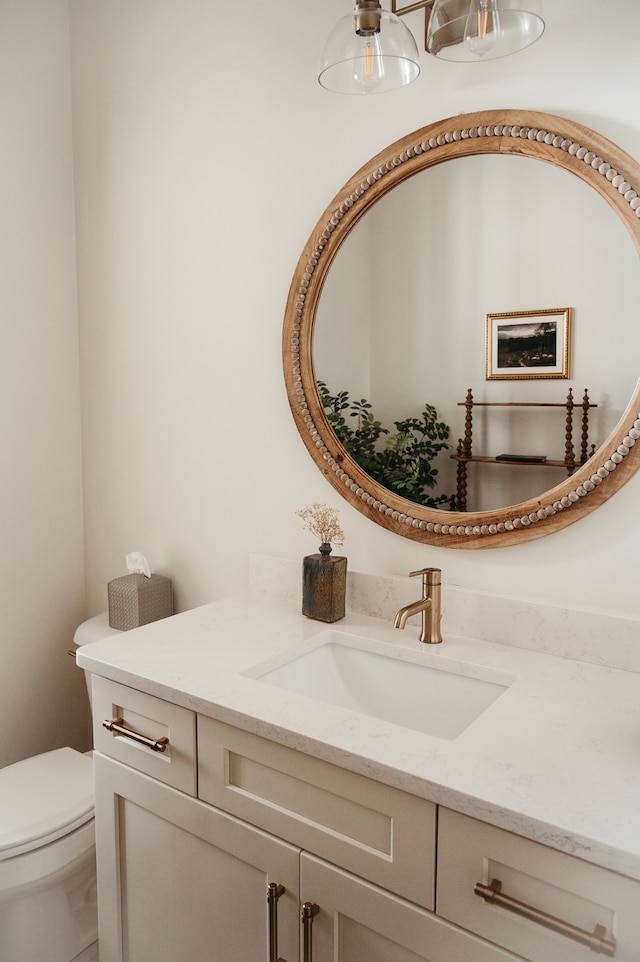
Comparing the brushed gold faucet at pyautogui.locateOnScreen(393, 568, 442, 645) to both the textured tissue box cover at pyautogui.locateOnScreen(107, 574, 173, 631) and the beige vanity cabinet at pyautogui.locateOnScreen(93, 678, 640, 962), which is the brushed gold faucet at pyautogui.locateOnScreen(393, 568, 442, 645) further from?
the textured tissue box cover at pyautogui.locateOnScreen(107, 574, 173, 631)

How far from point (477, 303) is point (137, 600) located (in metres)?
1.19

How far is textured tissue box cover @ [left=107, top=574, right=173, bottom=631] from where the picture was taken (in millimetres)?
1938

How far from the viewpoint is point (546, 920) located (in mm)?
852

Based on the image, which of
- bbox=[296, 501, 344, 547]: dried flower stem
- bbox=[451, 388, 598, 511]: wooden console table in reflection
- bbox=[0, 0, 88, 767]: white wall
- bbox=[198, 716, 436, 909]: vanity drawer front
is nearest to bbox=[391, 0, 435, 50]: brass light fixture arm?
bbox=[451, 388, 598, 511]: wooden console table in reflection

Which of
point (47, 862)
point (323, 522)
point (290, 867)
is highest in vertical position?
point (323, 522)

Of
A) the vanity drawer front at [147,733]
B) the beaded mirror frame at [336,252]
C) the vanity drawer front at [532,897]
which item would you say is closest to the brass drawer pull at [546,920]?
the vanity drawer front at [532,897]

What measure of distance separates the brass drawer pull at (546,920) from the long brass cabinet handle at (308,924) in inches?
11.6

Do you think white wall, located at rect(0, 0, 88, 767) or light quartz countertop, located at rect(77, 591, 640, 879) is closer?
light quartz countertop, located at rect(77, 591, 640, 879)

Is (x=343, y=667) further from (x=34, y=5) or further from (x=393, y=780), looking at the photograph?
(x=34, y=5)

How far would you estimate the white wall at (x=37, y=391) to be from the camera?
2.03 meters

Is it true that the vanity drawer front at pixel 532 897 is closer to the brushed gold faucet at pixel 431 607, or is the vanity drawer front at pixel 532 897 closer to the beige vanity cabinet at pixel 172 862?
the beige vanity cabinet at pixel 172 862

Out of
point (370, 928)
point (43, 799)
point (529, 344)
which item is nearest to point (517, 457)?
point (529, 344)

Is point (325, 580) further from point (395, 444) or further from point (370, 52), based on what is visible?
point (370, 52)

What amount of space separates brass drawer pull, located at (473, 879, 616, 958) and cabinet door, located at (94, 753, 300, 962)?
33cm
